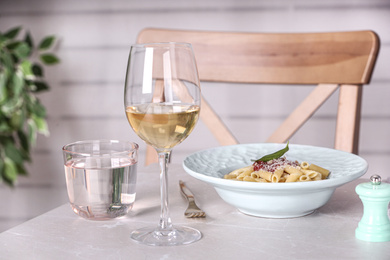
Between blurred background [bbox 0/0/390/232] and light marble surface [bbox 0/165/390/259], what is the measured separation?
56.3 inches

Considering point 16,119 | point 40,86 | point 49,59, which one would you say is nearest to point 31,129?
point 16,119

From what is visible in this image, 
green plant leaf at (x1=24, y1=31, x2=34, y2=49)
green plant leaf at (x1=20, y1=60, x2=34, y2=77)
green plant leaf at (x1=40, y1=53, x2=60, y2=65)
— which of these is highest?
green plant leaf at (x1=24, y1=31, x2=34, y2=49)

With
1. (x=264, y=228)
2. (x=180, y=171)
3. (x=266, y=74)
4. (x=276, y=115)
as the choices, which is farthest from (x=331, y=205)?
(x=276, y=115)

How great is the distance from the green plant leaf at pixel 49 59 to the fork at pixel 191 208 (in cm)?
143

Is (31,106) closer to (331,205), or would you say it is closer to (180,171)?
(180,171)

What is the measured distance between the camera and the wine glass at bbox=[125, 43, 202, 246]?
23.2 inches

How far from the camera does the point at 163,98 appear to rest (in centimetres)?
60

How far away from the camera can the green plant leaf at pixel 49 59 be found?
209cm

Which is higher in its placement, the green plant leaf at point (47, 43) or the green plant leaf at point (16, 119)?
the green plant leaf at point (47, 43)

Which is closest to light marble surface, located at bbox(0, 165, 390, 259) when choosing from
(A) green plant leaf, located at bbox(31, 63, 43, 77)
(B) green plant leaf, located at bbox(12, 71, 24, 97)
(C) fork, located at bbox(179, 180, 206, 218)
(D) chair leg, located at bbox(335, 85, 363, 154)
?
(C) fork, located at bbox(179, 180, 206, 218)

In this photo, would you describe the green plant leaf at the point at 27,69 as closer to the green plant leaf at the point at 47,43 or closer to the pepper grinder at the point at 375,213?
the green plant leaf at the point at 47,43

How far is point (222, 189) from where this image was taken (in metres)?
0.70

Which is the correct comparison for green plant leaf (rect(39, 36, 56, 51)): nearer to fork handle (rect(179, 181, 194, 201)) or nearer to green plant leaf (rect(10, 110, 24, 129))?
green plant leaf (rect(10, 110, 24, 129))

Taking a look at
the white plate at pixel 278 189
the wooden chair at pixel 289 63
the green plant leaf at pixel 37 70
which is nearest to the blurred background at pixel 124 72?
the green plant leaf at pixel 37 70
